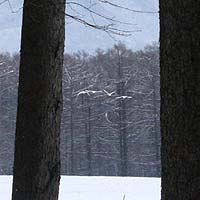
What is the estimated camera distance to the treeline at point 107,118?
48.6 meters

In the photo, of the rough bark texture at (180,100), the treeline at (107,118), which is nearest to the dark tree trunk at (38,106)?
the rough bark texture at (180,100)

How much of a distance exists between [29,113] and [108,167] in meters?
46.3

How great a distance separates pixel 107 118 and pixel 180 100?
46.9m

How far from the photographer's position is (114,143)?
49875 mm

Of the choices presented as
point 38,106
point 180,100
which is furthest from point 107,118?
point 180,100

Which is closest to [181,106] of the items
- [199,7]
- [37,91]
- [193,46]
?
[193,46]

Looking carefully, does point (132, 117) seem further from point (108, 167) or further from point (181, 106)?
point (181, 106)

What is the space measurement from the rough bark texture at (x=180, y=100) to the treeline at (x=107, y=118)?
148ft

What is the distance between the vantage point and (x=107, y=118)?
49281 mm

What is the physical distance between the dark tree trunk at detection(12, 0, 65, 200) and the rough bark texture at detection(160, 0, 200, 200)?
202cm

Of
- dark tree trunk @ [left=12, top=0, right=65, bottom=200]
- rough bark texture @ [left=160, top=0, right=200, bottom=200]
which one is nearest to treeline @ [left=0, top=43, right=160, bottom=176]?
dark tree trunk @ [left=12, top=0, right=65, bottom=200]

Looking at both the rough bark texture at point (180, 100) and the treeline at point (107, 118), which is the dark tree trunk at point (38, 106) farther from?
the treeline at point (107, 118)

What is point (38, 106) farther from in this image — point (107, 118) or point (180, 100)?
point (107, 118)

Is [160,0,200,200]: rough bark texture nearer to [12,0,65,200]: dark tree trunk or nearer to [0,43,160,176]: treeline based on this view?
[12,0,65,200]: dark tree trunk
